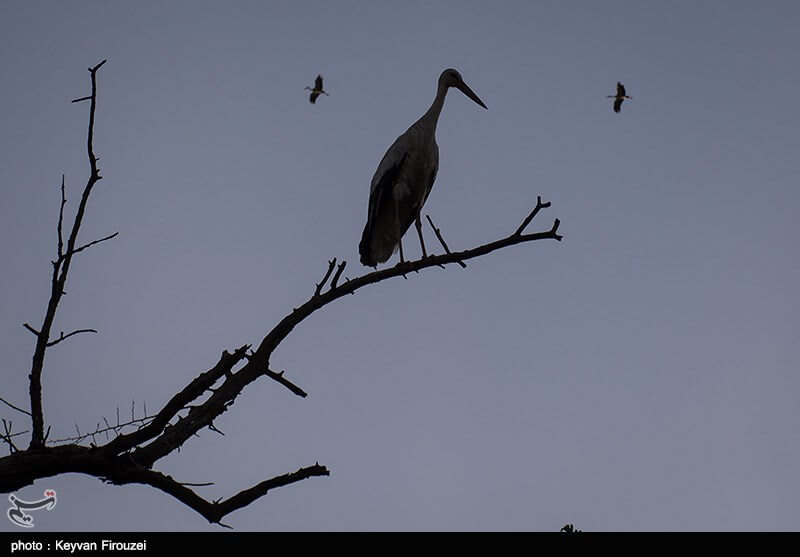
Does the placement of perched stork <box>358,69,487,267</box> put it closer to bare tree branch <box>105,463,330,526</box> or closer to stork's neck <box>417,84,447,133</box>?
stork's neck <box>417,84,447,133</box>

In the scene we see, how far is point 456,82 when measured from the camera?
965cm

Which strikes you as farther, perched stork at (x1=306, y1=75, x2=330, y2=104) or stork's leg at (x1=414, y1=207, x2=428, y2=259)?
perched stork at (x1=306, y1=75, x2=330, y2=104)

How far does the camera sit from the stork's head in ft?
31.5

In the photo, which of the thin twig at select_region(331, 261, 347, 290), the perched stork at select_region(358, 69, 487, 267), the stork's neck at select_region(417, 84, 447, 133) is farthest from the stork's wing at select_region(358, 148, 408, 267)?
the thin twig at select_region(331, 261, 347, 290)

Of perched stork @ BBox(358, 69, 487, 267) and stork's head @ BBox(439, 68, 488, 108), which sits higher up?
stork's head @ BBox(439, 68, 488, 108)

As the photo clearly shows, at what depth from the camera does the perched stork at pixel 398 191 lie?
8219 millimetres

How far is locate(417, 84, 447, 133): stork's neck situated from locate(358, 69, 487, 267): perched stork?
0.14 m

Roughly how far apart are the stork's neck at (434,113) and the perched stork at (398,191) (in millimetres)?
141

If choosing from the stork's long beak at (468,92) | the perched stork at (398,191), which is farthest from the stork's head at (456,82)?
the perched stork at (398,191)

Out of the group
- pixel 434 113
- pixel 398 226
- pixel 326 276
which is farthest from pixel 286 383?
pixel 434 113

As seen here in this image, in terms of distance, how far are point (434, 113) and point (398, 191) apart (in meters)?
1.23

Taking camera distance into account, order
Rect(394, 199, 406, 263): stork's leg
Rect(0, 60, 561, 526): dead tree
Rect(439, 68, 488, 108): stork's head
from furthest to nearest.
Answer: Rect(439, 68, 488, 108): stork's head
Rect(394, 199, 406, 263): stork's leg
Rect(0, 60, 561, 526): dead tree
